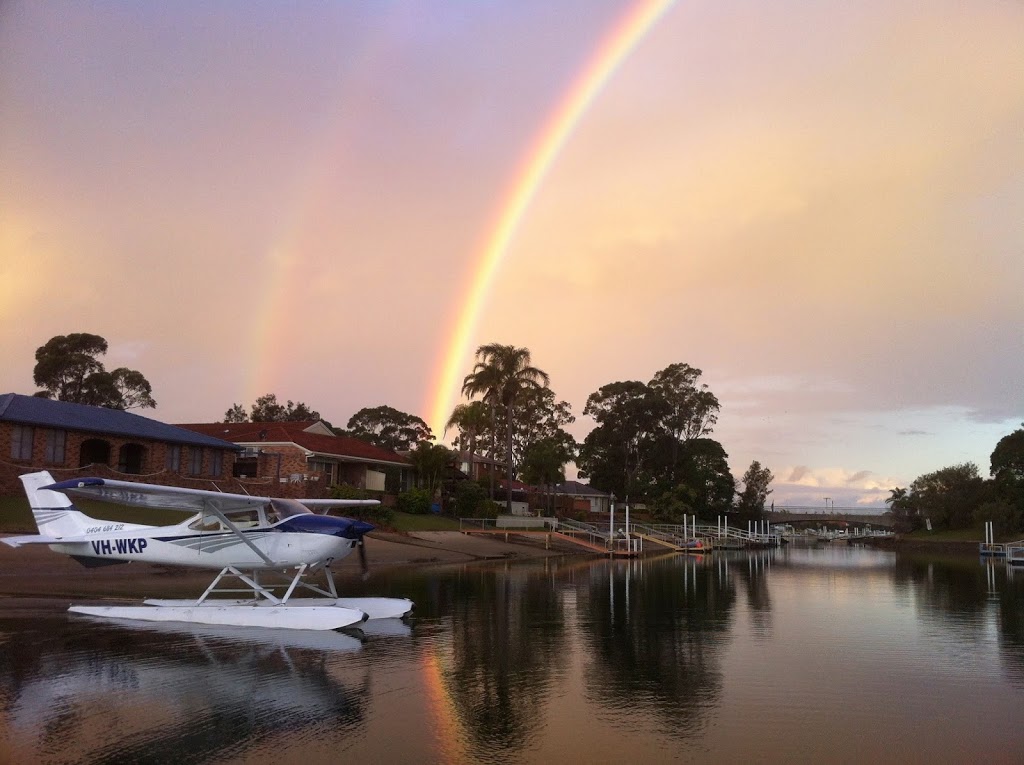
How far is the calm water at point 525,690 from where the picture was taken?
321 inches

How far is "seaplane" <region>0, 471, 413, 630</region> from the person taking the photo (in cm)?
1573

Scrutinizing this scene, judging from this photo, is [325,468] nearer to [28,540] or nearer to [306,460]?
[306,460]

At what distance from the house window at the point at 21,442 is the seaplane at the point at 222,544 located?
61.1 feet

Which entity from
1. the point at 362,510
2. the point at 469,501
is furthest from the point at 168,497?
the point at 469,501

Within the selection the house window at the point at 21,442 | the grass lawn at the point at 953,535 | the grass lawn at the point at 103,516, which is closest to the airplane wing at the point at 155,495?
the grass lawn at the point at 103,516

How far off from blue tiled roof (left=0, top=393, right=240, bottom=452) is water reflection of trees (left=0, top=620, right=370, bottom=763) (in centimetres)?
2455

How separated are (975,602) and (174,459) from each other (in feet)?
119

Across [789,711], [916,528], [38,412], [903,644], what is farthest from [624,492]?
[789,711]

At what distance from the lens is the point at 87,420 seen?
3888cm

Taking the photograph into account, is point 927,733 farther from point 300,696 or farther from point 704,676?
point 300,696

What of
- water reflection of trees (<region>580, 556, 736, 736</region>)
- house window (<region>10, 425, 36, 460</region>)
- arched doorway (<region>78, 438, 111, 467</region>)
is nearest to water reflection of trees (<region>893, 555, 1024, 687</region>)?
water reflection of trees (<region>580, 556, 736, 736</region>)

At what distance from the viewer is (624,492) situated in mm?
83625

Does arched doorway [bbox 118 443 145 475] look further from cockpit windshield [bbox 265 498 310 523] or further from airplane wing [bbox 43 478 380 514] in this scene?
cockpit windshield [bbox 265 498 310 523]

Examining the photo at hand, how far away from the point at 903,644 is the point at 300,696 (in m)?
11.8
